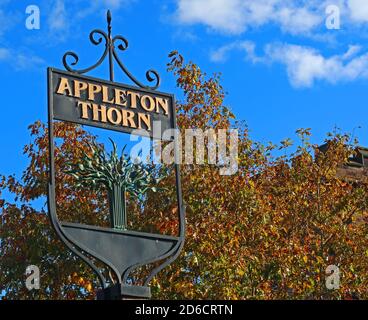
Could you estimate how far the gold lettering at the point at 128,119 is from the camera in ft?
25.5

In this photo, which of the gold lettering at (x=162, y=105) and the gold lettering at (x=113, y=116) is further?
the gold lettering at (x=162, y=105)

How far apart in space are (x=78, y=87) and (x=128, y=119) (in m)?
0.53

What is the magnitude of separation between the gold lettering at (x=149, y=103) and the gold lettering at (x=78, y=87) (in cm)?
56

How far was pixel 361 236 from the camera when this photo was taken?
2197cm

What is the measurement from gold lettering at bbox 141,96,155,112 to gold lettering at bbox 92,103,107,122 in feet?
1.33

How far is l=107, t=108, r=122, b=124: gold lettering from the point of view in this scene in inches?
303

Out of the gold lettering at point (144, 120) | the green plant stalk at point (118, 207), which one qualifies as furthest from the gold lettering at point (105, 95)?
the green plant stalk at point (118, 207)

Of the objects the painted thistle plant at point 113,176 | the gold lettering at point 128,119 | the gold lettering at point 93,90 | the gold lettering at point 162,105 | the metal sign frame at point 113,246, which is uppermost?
the gold lettering at point 93,90

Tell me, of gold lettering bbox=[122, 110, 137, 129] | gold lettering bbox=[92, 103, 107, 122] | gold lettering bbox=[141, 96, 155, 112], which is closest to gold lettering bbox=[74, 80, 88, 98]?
gold lettering bbox=[92, 103, 107, 122]

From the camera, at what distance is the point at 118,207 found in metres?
7.54

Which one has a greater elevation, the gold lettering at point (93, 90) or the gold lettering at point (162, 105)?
the gold lettering at point (93, 90)

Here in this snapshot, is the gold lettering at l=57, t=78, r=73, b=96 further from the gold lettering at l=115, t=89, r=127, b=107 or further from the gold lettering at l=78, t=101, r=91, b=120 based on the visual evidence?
the gold lettering at l=115, t=89, r=127, b=107

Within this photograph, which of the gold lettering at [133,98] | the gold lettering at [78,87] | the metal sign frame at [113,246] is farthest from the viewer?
the gold lettering at [133,98]

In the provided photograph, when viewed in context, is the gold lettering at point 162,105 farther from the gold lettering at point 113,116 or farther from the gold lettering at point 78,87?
the gold lettering at point 78,87
